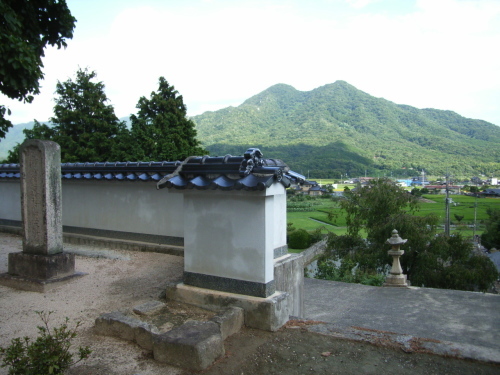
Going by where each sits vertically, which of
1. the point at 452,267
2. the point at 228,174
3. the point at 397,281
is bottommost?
the point at 452,267

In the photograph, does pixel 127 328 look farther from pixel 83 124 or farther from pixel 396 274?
pixel 83 124

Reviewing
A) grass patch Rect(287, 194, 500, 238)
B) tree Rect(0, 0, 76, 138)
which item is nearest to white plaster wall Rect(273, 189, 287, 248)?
tree Rect(0, 0, 76, 138)

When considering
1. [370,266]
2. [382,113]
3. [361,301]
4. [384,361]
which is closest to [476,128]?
[382,113]

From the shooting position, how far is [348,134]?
290 feet

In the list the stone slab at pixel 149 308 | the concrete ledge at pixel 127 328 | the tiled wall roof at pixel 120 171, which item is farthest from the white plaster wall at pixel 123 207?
the concrete ledge at pixel 127 328

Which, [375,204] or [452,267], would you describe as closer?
[452,267]

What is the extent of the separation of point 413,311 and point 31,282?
8.32 meters

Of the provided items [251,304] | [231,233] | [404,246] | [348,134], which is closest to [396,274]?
[404,246]

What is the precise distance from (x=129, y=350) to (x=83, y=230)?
6652 millimetres

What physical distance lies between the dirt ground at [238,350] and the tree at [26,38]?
4.85 metres

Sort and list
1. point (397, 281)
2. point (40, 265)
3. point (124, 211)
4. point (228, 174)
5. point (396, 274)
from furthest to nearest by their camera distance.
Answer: point (396, 274), point (397, 281), point (124, 211), point (40, 265), point (228, 174)

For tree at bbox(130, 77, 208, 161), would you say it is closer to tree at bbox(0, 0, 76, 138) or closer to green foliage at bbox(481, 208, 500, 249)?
tree at bbox(0, 0, 76, 138)

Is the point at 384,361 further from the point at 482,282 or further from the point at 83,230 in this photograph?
the point at 482,282

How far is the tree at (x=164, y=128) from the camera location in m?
19.7
